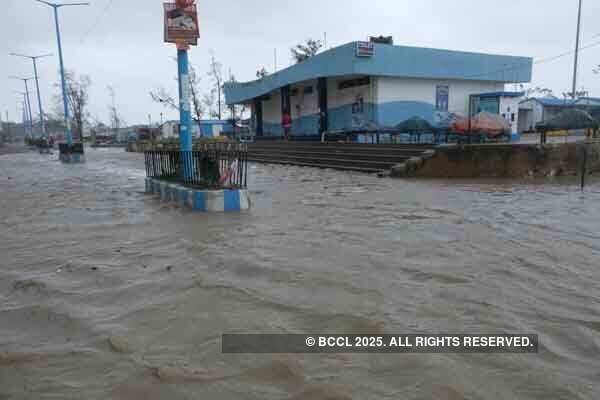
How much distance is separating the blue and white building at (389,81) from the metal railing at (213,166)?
42.3 feet

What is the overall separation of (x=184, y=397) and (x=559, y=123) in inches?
525

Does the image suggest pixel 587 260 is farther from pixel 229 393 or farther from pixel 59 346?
pixel 59 346

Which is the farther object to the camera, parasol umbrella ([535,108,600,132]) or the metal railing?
parasol umbrella ([535,108,600,132])

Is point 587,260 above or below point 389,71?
below

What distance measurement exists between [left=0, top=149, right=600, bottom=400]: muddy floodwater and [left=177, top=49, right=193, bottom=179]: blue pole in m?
1.61

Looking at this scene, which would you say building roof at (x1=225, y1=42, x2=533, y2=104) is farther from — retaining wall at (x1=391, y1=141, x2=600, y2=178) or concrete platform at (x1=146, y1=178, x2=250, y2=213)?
concrete platform at (x1=146, y1=178, x2=250, y2=213)

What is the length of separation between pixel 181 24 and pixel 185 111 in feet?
5.51

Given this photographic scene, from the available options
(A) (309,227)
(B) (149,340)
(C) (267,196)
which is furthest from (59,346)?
(C) (267,196)

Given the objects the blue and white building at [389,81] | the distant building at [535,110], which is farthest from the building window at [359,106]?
the distant building at [535,110]

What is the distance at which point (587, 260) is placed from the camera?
174 inches

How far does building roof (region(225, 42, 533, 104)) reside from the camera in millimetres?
19984

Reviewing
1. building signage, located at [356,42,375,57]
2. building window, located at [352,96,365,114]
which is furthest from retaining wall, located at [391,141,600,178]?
building window, located at [352,96,365,114]

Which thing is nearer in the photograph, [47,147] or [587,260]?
[587,260]

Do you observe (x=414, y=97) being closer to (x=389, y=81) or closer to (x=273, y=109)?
(x=389, y=81)
